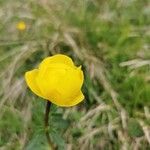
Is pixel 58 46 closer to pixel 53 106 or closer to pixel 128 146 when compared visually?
pixel 128 146

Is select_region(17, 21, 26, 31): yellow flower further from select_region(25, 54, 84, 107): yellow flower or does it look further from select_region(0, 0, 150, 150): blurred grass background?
select_region(25, 54, 84, 107): yellow flower

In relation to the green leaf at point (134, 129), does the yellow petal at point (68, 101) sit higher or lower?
higher

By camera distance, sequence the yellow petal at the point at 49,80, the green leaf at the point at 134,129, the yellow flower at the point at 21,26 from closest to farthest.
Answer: the yellow petal at the point at 49,80 < the green leaf at the point at 134,129 < the yellow flower at the point at 21,26

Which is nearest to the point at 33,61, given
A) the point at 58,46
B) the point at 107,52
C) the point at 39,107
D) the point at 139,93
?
the point at 58,46

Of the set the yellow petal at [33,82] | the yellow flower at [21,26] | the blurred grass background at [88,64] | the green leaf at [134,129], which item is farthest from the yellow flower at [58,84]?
the yellow flower at [21,26]

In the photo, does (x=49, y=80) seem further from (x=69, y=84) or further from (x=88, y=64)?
(x=88, y=64)

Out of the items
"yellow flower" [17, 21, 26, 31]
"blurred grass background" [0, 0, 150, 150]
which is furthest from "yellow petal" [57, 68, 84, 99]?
"yellow flower" [17, 21, 26, 31]

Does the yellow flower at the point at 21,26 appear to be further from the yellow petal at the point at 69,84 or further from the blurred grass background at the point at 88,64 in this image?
the yellow petal at the point at 69,84

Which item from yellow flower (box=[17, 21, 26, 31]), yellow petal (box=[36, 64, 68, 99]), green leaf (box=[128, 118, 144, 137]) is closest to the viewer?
yellow petal (box=[36, 64, 68, 99])
